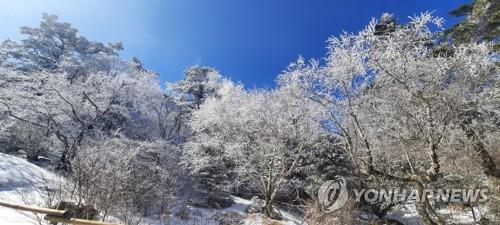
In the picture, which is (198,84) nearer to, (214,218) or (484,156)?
(214,218)

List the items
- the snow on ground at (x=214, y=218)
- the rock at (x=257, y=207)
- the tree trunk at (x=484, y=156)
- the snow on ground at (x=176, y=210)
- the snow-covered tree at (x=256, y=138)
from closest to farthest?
the tree trunk at (x=484, y=156)
the snow on ground at (x=176, y=210)
the snow on ground at (x=214, y=218)
the snow-covered tree at (x=256, y=138)
the rock at (x=257, y=207)

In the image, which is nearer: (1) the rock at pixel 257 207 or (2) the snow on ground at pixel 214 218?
(2) the snow on ground at pixel 214 218

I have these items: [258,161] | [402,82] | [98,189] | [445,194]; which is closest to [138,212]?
[98,189]

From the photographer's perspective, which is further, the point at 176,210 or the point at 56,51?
the point at 56,51

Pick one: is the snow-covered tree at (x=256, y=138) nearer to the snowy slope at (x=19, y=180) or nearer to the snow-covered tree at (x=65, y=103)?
the snow-covered tree at (x=65, y=103)

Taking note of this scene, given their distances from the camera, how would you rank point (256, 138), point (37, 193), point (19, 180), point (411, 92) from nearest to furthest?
point (411, 92) < point (37, 193) < point (19, 180) < point (256, 138)

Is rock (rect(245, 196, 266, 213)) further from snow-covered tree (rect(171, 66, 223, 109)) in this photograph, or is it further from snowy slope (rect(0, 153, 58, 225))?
snow-covered tree (rect(171, 66, 223, 109))

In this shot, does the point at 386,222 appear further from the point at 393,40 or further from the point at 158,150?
the point at 158,150

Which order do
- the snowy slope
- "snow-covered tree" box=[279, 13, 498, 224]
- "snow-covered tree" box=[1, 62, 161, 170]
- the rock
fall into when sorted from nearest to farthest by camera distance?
"snow-covered tree" box=[279, 13, 498, 224], the snowy slope, the rock, "snow-covered tree" box=[1, 62, 161, 170]

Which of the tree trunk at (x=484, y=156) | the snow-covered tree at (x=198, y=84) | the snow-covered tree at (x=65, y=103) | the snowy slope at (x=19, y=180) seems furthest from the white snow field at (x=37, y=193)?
the snow-covered tree at (x=198, y=84)

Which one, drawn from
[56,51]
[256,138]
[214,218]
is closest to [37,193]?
[214,218]

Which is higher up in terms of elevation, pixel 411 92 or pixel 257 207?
pixel 411 92

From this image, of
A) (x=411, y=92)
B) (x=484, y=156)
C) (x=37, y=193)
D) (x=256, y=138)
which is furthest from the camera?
(x=256, y=138)

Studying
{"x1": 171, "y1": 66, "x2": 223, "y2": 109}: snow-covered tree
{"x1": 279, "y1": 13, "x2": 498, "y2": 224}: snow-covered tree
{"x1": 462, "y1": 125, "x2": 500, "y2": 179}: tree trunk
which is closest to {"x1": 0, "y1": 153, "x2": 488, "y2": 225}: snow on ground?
{"x1": 462, "y1": 125, "x2": 500, "y2": 179}: tree trunk
